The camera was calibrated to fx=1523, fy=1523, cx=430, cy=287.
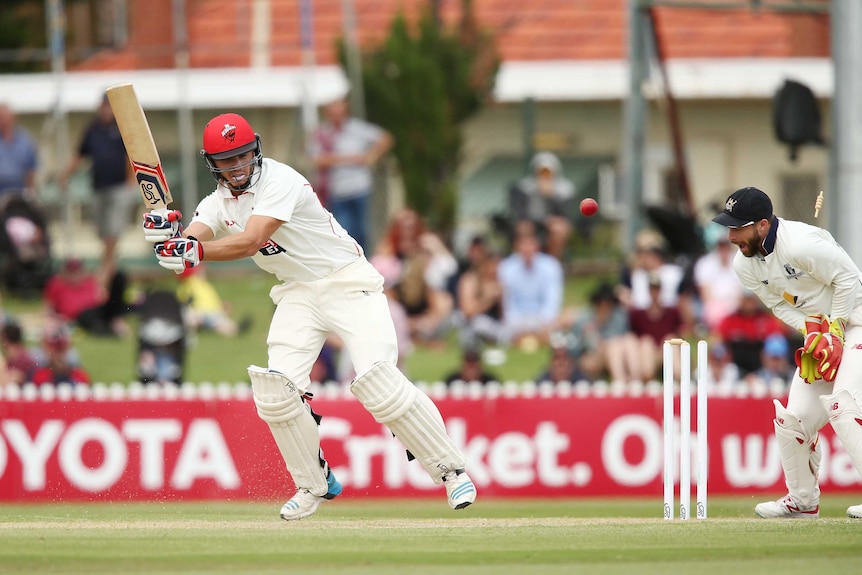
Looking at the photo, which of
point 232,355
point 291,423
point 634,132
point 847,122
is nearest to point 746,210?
point 291,423

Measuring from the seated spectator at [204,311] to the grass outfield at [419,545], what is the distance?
6.09m

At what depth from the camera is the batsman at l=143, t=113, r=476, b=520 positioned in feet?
23.3

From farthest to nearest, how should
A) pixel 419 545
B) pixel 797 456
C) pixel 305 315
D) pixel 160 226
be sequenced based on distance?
pixel 797 456 → pixel 305 315 → pixel 160 226 → pixel 419 545

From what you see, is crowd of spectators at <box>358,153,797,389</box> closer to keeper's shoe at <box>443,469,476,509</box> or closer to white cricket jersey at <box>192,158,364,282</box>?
keeper's shoe at <box>443,469,476,509</box>

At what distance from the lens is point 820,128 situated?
10.1 meters

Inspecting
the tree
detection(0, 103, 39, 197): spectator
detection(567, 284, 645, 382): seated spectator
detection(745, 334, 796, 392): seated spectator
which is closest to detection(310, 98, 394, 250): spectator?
detection(567, 284, 645, 382): seated spectator

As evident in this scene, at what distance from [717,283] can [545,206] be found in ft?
6.77

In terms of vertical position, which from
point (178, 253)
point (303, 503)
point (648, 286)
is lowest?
point (303, 503)

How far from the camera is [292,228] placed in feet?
23.7

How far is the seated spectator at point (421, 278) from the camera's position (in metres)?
13.3

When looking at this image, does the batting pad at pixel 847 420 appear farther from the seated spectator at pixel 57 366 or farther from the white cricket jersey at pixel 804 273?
the seated spectator at pixel 57 366

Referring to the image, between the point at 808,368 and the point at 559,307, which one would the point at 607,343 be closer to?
the point at 559,307

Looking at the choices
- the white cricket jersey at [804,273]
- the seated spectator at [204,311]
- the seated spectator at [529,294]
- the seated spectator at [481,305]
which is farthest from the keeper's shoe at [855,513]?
the seated spectator at [204,311]

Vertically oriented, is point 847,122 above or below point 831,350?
above
